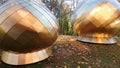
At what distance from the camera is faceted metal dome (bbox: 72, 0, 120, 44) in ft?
25.7

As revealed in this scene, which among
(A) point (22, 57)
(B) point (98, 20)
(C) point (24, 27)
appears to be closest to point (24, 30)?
(C) point (24, 27)

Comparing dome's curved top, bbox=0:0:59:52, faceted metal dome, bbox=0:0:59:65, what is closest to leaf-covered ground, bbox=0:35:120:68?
faceted metal dome, bbox=0:0:59:65

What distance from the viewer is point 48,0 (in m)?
18.2

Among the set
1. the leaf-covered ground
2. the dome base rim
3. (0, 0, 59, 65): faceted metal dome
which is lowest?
the leaf-covered ground

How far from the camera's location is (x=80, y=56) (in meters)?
7.12

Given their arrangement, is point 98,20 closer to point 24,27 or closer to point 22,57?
point 22,57

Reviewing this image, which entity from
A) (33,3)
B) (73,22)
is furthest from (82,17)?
(33,3)

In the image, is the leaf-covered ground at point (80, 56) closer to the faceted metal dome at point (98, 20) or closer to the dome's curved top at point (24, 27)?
the faceted metal dome at point (98, 20)

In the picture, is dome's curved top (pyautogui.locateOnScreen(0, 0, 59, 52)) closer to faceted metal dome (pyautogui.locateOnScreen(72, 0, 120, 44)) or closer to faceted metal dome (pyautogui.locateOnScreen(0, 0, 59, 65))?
faceted metal dome (pyautogui.locateOnScreen(0, 0, 59, 65))

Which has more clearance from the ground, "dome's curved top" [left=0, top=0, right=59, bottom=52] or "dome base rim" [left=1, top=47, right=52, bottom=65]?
"dome's curved top" [left=0, top=0, right=59, bottom=52]

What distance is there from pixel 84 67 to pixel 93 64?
1.19ft

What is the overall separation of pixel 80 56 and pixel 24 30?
2.21 metres

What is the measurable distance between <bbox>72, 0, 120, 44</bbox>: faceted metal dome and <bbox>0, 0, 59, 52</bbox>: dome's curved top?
221cm

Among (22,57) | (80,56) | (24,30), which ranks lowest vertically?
(80,56)
